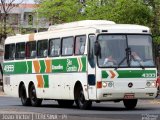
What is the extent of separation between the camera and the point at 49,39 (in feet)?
95.0

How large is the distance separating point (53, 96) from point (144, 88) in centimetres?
473

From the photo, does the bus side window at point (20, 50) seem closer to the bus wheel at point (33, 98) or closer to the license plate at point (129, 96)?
the bus wheel at point (33, 98)

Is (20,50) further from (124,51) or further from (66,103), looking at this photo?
(124,51)

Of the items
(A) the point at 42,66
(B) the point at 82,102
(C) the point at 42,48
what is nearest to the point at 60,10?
(C) the point at 42,48

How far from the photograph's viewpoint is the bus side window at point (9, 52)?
32625 mm

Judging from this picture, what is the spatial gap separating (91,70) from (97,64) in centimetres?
39

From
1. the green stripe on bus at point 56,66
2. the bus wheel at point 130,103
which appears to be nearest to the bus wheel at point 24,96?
the green stripe on bus at point 56,66

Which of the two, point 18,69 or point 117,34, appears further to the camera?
point 18,69

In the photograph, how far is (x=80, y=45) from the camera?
85.8 ft

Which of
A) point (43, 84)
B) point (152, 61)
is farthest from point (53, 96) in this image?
point (152, 61)

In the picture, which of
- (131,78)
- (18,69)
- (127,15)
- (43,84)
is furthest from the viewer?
(127,15)

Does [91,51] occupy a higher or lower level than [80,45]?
lower

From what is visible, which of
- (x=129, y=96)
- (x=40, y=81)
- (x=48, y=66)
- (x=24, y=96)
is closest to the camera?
(x=129, y=96)

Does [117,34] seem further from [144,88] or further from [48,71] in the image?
[48,71]
